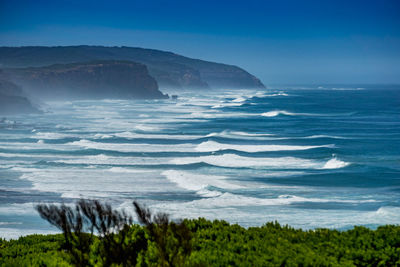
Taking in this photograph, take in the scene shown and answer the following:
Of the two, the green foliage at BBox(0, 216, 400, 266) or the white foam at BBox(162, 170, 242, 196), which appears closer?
the green foliage at BBox(0, 216, 400, 266)

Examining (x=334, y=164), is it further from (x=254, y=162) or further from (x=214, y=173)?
(x=214, y=173)

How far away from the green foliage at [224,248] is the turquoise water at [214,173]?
30.8 ft

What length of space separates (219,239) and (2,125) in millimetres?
55513

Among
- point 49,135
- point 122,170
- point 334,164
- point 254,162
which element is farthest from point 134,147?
point 334,164

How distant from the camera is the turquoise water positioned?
69.4ft

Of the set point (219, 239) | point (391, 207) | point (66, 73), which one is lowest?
point (391, 207)

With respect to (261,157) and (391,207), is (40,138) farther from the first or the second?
(391,207)

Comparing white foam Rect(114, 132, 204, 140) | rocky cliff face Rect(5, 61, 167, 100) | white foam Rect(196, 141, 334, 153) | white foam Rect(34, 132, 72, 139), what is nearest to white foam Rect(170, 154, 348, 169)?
white foam Rect(196, 141, 334, 153)

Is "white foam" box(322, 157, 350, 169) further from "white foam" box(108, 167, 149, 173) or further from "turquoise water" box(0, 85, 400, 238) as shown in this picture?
"white foam" box(108, 167, 149, 173)

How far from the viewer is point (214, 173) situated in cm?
3002

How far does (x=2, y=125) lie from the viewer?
5938cm

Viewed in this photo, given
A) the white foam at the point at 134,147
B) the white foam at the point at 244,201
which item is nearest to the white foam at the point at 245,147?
the white foam at the point at 134,147

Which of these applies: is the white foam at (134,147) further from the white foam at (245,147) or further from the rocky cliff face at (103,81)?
the rocky cliff face at (103,81)

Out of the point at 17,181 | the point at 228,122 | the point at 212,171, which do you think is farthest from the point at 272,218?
the point at 228,122
